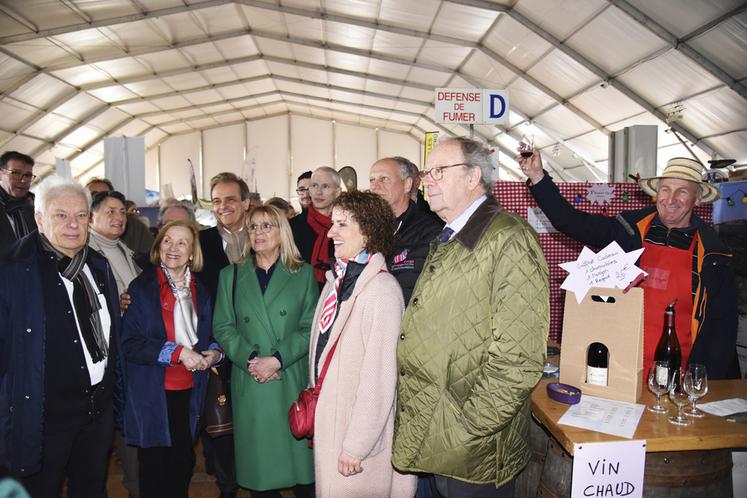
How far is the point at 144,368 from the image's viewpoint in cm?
221

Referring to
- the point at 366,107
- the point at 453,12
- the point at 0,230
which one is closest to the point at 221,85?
the point at 366,107

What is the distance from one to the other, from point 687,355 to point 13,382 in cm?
276

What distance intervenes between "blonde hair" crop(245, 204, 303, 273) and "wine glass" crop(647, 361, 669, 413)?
155cm

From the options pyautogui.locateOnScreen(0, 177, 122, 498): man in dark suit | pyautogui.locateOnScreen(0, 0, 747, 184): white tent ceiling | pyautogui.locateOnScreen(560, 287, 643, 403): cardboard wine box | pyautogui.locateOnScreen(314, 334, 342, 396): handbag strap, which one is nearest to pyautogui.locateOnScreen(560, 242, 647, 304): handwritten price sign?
pyautogui.locateOnScreen(560, 287, 643, 403): cardboard wine box

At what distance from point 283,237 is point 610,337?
1485mm

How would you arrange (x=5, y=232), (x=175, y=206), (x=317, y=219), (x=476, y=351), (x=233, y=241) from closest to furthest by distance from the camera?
(x=476, y=351)
(x=233, y=241)
(x=5, y=232)
(x=317, y=219)
(x=175, y=206)

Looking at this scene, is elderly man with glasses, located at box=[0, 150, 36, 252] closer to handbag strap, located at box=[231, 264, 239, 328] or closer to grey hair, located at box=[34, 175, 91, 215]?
grey hair, located at box=[34, 175, 91, 215]

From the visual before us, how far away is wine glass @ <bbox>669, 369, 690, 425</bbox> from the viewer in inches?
65.9

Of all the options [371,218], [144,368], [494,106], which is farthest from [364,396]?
[494,106]

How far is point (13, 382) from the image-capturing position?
1776 mm

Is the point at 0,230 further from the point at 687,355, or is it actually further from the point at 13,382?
the point at 687,355

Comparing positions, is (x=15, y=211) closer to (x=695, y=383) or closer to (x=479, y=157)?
(x=479, y=157)

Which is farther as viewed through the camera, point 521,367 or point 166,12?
point 166,12

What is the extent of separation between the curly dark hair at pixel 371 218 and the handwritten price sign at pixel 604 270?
2.27 ft
